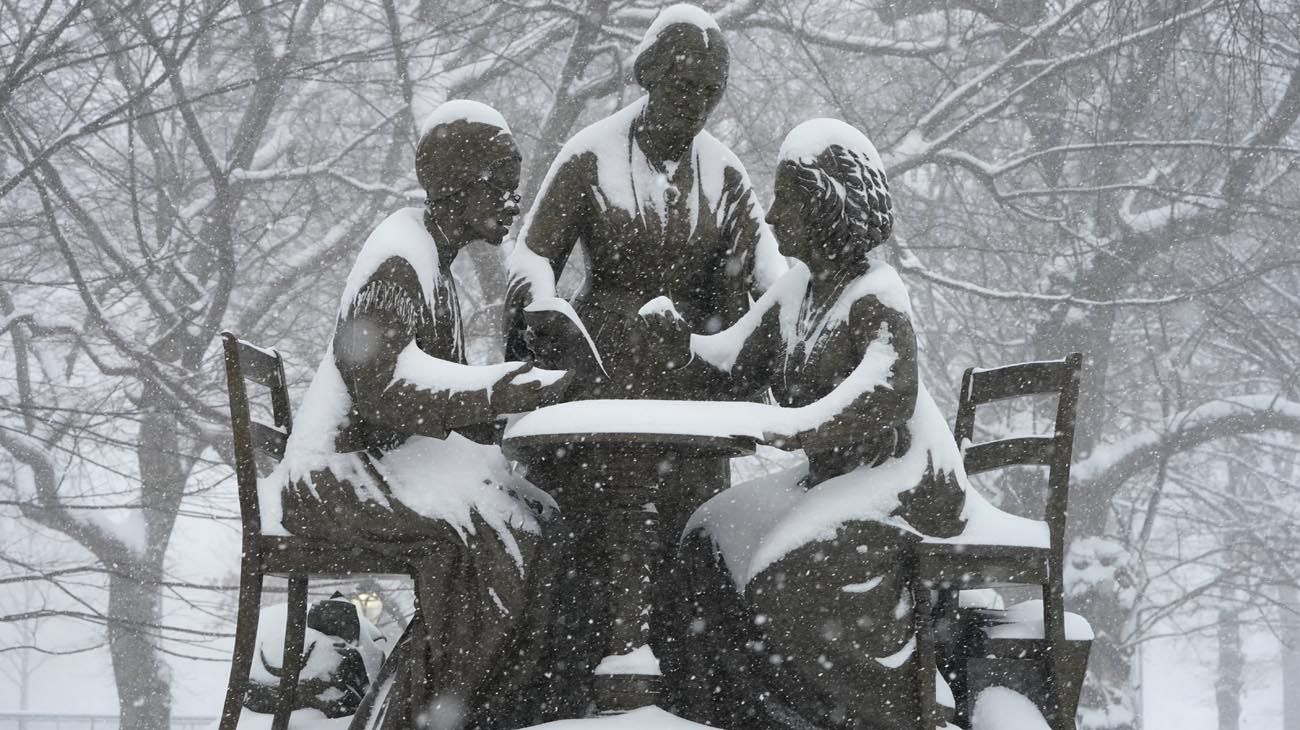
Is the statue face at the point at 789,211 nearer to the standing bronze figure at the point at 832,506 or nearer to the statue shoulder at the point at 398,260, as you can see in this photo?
the standing bronze figure at the point at 832,506

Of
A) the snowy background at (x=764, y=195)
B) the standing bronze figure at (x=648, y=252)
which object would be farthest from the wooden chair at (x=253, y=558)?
the snowy background at (x=764, y=195)

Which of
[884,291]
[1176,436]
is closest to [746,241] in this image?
[884,291]

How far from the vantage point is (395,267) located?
3084mm

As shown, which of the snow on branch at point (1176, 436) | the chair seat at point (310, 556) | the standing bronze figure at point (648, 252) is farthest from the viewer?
the snow on branch at point (1176, 436)

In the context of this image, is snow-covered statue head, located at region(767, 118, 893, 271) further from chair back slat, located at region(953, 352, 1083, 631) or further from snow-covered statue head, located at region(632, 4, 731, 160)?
chair back slat, located at region(953, 352, 1083, 631)

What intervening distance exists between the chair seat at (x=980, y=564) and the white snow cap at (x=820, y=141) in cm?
94

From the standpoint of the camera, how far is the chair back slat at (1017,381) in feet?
11.2

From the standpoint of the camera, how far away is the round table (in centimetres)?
274

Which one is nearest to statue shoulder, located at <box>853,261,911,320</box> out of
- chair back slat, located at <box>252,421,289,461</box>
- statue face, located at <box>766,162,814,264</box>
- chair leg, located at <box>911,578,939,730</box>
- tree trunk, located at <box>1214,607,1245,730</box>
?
statue face, located at <box>766,162,814,264</box>

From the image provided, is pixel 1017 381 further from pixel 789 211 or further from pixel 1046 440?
pixel 789 211

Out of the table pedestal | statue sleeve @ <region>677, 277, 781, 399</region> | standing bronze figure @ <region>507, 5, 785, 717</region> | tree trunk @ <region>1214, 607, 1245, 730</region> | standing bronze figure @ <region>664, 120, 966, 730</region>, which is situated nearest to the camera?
the table pedestal

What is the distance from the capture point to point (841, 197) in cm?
309

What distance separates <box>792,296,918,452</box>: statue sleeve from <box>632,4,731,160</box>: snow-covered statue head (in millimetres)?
771

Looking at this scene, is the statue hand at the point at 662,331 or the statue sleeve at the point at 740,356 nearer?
the statue hand at the point at 662,331
